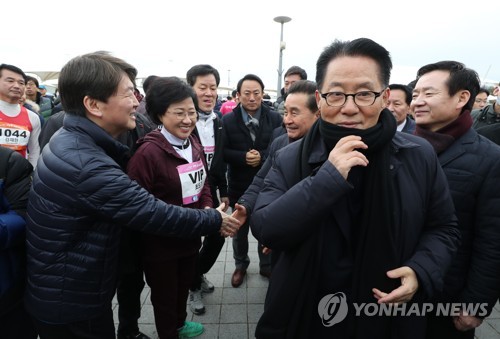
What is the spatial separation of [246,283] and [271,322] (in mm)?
2465

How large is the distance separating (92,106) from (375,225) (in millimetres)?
1629

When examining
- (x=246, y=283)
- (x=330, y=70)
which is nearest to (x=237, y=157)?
(x=246, y=283)

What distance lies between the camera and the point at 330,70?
144 cm

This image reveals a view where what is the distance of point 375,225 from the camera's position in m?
1.35

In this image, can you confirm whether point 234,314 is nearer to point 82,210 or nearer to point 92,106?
point 82,210

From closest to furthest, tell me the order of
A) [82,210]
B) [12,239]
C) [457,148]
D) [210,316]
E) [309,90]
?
[82,210] < [12,239] < [457,148] < [309,90] < [210,316]

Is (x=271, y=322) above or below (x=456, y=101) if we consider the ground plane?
below

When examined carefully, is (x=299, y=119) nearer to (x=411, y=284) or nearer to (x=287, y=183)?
(x=287, y=183)

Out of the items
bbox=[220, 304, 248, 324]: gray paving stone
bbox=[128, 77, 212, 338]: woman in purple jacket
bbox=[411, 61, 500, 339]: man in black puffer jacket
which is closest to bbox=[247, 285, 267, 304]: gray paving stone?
bbox=[220, 304, 248, 324]: gray paving stone

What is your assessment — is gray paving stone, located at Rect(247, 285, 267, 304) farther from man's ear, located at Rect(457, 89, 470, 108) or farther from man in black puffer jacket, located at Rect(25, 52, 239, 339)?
man's ear, located at Rect(457, 89, 470, 108)

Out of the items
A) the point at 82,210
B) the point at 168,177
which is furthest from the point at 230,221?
the point at 82,210

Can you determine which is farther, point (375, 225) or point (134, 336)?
point (134, 336)

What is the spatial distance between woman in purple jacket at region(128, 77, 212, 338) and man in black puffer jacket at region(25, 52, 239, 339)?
0.46 meters

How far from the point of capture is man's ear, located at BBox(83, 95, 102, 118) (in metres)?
1.75
